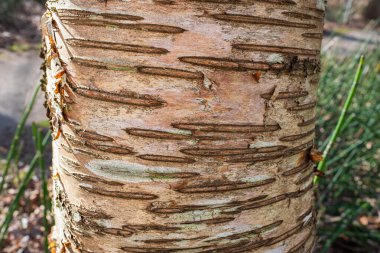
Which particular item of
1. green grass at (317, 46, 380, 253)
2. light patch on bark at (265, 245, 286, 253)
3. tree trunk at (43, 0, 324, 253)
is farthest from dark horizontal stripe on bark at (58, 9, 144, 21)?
green grass at (317, 46, 380, 253)

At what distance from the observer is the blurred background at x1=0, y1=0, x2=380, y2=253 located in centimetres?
157

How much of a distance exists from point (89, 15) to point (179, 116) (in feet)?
0.61

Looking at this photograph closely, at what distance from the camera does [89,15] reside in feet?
1.86

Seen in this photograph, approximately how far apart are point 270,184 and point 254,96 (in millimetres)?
147

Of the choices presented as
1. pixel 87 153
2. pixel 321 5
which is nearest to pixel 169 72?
pixel 87 153

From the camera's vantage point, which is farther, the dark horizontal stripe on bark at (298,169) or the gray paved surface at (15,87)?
the gray paved surface at (15,87)

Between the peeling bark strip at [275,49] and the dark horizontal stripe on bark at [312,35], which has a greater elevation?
Result: the dark horizontal stripe on bark at [312,35]

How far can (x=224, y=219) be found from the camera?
0.63 metres

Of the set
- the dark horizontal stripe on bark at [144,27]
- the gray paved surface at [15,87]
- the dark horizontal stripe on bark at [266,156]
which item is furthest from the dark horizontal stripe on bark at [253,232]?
the gray paved surface at [15,87]

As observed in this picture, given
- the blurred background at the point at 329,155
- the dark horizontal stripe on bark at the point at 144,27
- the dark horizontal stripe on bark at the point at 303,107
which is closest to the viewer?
the dark horizontal stripe on bark at the point at 144,27

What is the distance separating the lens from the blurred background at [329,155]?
1.57m

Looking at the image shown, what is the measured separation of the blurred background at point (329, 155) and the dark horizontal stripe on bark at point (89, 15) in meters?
0.41

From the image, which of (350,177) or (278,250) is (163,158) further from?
(350,177)

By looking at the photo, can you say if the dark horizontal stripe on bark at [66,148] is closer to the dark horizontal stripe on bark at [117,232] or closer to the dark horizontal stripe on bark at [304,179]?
the dark horizontal stripe on bark at [117,232]
